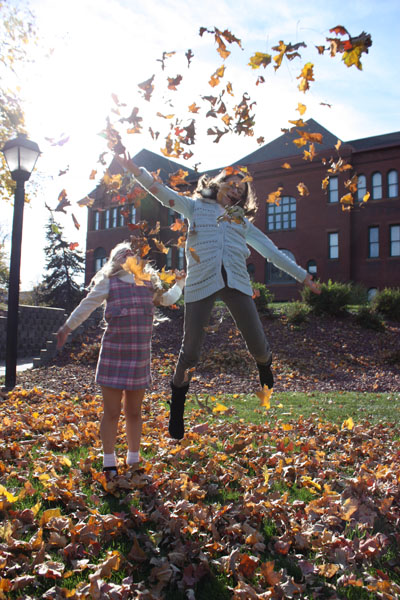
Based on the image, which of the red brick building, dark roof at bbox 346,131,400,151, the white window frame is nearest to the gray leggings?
the red brick building

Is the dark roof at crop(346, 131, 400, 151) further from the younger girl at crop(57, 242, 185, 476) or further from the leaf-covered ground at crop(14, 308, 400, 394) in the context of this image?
the younger girl at crop(57, 242, 185, 476)

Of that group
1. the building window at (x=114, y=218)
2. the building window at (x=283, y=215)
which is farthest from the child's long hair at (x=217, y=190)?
the building window at (x=114, y=218)

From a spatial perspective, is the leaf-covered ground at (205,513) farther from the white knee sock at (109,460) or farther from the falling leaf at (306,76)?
the falling leaf at (306,76)

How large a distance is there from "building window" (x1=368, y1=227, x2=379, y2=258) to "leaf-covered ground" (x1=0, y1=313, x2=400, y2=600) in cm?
2288

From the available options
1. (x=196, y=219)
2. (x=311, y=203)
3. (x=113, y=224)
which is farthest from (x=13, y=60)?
(x=113, y=224)

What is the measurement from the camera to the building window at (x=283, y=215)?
2966 cm

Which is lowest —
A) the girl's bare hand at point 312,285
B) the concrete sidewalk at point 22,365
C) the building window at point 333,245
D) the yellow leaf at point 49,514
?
the yellow leaf at point 49,514

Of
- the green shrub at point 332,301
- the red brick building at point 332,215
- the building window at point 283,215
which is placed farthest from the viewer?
the building window at point 283,215

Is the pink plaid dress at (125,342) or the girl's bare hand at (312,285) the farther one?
the girl's bare hand at (312,285)

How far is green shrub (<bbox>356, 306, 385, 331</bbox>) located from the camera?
1524 cm

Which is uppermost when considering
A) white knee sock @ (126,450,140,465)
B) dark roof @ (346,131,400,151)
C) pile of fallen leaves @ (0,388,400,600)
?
dark roof @ (346,131,400,151)

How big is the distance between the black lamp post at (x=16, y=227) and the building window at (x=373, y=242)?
891 inches

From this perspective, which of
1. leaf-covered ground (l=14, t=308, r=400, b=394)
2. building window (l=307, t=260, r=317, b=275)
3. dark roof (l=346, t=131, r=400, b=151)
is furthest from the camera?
building window (l=307, t=260, r=317, b=275)

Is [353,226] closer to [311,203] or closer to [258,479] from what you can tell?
[311,203]
